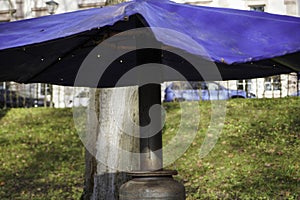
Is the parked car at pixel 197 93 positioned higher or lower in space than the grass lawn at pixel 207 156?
higher

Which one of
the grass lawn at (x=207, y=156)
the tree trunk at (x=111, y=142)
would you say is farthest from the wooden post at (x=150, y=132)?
the grass lawn at (x=207, y=156)

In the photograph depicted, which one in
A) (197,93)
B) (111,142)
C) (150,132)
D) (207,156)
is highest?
(197,93)

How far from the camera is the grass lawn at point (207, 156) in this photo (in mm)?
10742

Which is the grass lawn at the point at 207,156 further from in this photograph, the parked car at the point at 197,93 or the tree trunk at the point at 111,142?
the parked car at the point at 197,93

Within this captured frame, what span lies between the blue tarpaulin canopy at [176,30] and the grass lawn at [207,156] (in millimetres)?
5266

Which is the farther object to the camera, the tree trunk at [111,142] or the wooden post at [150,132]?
the tree trunk at [111,142]

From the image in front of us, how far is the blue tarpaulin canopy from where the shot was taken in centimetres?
398

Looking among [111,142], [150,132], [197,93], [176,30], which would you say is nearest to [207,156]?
[111,142]

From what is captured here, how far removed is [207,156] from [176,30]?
27.8 feet

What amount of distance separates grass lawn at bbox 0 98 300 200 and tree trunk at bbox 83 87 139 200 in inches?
88.7

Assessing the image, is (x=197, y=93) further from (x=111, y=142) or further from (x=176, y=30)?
(x=176, y=30)

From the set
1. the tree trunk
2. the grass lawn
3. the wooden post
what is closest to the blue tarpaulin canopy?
the wooden post

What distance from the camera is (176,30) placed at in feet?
13.7

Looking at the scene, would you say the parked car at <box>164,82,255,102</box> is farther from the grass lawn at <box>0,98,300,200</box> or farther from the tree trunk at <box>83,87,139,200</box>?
the tree trunk at <box>83,87,139,200</box>
